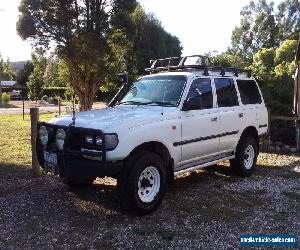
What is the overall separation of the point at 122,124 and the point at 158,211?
55.7 inches

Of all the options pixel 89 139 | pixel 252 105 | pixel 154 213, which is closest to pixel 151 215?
pixel 154 213

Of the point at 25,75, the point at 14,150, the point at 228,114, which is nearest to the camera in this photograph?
the point at 228,114

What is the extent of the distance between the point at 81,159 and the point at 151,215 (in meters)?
1.24

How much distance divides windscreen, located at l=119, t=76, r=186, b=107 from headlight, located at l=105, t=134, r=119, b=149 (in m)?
1.45

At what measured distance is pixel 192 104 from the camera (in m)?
6.46

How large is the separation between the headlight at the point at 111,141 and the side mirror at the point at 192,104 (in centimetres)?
147

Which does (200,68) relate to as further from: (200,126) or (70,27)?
(70,27)

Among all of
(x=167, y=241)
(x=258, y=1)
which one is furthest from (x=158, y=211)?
(x=258, y=1)

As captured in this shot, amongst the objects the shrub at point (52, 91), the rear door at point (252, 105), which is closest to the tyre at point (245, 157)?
the rear door at point (252, 105)

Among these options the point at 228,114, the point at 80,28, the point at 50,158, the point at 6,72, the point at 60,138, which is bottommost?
the point at 50,158

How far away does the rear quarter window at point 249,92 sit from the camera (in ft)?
26.1

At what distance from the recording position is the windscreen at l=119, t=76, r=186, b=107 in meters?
6.52

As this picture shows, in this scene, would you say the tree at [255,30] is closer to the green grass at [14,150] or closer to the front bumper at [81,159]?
the green grass at [14,150]

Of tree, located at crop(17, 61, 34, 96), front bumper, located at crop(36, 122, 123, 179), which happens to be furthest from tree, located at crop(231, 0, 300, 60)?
front bumper, located at crop(36, 122, 123, 179)
